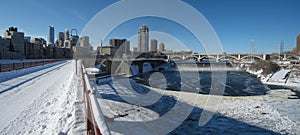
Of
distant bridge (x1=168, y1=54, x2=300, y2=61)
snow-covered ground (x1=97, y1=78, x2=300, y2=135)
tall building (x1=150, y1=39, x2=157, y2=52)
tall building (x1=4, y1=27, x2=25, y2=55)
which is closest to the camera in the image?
snow-covered ground (x1=97, y1=78, x2=300, y2=135)

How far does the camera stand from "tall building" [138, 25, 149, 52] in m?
54.9

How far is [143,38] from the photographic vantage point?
196 feet

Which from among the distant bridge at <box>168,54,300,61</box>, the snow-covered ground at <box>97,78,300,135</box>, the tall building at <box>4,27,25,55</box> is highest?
the tall building at <box>4,27,25,55</box>

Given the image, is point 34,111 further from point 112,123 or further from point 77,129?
point 112,123

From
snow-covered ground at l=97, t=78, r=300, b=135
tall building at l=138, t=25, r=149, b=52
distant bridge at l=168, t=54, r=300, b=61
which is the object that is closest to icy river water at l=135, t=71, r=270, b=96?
snow-covered ground at l=97, t=78, r=300, b=135

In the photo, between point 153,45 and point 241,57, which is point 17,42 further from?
point 241,57

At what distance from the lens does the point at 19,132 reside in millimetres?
3266

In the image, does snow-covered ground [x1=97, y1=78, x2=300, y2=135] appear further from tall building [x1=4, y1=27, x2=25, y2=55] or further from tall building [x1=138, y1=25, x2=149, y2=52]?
tall building [x1=4, y1=27, x2=25, y2=55]

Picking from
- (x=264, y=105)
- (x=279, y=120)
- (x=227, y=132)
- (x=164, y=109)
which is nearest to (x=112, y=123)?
(x=164, y=109)

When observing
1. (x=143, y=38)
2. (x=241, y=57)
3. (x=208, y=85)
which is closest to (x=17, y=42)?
(x=143, y=38)

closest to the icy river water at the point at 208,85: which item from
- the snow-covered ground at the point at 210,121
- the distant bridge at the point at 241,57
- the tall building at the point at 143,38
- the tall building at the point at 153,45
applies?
the snow-covered ground at the point at 210,121

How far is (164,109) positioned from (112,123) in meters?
5.07

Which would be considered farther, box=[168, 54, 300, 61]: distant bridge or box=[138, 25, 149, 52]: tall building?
box=[168, 54, 300, 61]: distant bridge

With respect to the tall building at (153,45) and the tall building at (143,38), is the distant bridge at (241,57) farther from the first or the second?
the tall building at (143,38)
